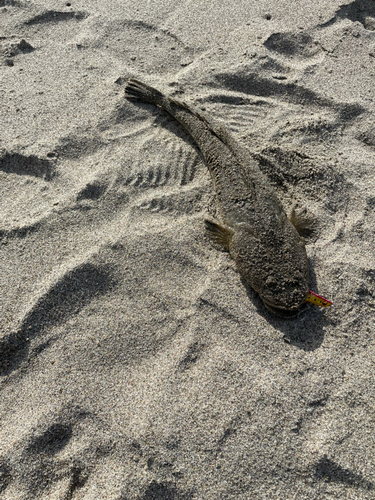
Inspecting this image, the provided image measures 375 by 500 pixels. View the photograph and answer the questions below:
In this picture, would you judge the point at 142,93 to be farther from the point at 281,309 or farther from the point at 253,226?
the point at 281,309

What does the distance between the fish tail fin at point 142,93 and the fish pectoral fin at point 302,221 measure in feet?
7.08

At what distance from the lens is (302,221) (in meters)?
3.64

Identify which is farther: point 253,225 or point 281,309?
point 253,225

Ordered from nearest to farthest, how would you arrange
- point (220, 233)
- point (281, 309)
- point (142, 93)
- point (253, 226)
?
point (281, 309) < point (253, 226) < point (220, 233) < point (142, 93)

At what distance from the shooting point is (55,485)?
2635 mm

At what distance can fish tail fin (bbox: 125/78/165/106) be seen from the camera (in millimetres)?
4523

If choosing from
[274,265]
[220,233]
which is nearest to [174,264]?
[220,233]

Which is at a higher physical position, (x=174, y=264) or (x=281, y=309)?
(x=174, y=264)

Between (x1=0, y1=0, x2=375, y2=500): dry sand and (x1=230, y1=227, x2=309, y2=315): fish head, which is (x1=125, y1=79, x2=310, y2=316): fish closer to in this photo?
(x1=230, y1=227, x2=309, y2=315): fish head

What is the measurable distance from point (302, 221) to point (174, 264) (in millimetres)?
1312

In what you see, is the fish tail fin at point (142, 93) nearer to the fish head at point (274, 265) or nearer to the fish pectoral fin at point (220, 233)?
the fish pectoral fin at point (220, 233)

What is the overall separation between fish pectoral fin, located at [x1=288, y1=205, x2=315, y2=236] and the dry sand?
149 millimetres

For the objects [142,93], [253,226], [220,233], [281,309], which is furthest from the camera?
[142,93]

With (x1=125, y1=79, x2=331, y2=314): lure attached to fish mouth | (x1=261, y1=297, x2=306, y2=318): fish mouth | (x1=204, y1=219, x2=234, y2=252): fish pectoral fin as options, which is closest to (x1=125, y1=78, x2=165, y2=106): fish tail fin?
(x1=125, y1=79, x2=331, y2=314): lure attached to fish mouth
